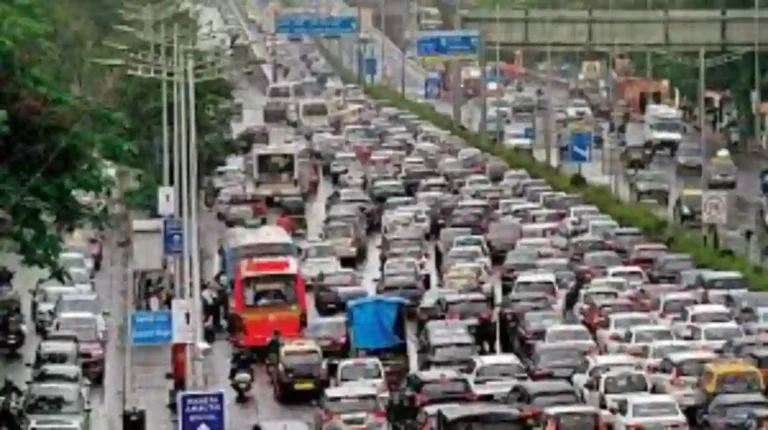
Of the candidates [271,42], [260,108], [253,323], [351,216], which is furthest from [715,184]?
[271,42]

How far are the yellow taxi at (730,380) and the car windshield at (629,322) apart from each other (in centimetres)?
724

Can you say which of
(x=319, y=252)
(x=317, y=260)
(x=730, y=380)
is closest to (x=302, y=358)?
(x=730, y=380)

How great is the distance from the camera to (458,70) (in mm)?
133875

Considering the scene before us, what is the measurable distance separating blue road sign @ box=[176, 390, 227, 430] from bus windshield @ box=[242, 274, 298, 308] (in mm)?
22759

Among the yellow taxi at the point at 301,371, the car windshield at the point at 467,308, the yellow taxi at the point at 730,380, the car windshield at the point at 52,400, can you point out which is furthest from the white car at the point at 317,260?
the yellow taxi at the point at 730,380

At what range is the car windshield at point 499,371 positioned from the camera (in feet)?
161

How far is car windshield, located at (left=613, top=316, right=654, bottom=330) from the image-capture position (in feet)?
180

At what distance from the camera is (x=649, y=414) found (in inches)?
1740

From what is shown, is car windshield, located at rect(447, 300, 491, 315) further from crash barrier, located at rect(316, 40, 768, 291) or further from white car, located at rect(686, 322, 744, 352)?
crash barrier, located at rect(316, 40, 768, 291)

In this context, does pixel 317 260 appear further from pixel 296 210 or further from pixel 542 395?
pixel 542 395

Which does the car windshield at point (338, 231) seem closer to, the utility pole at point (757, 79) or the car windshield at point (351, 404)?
→ the utility pole at point (757, 79)

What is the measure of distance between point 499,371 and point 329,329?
7943 mm

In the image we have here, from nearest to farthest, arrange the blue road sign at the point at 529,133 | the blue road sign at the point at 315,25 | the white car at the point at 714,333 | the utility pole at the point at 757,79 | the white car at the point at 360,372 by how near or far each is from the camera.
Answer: the white car at the point at 360,372, the white car at the point at 714,333, the utility pole at the point at 757,79, the blue road sign at the point at 315,25, the blue road sign at the point at 529,133

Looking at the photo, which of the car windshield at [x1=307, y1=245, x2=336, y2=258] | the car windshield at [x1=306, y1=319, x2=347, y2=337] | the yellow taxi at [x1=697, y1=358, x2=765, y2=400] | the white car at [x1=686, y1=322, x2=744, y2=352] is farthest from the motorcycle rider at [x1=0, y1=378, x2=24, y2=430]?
the car windshield at [x1=307, y1=245, x2=336, y2=258]
